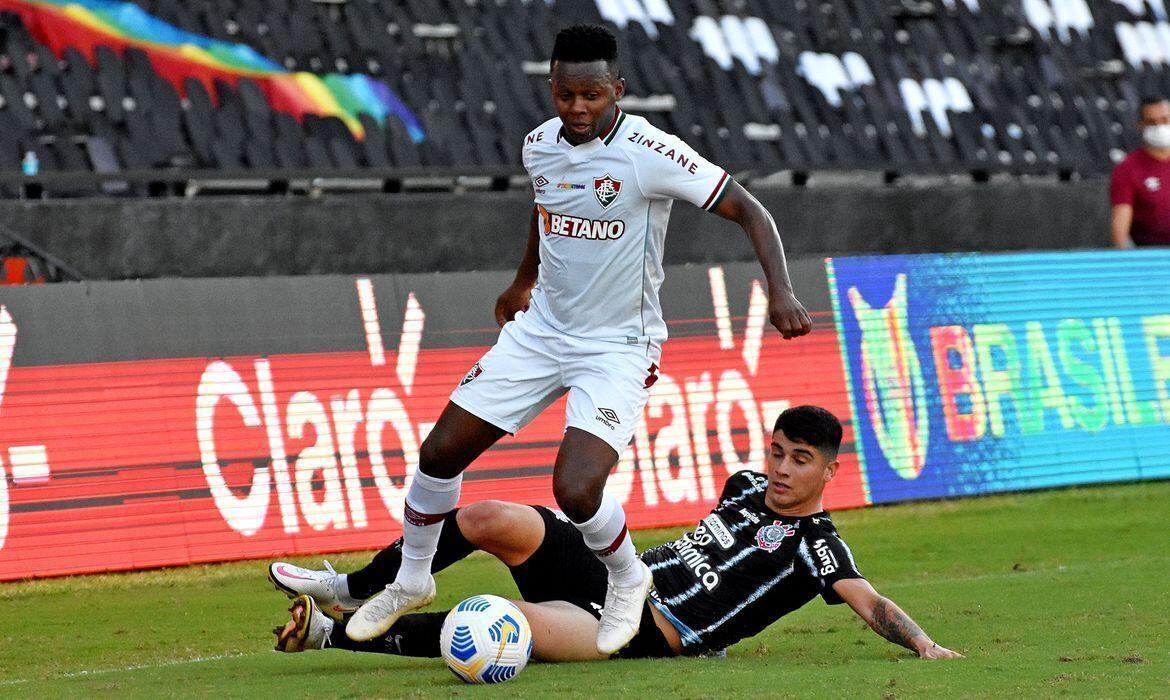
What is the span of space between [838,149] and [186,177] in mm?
6578

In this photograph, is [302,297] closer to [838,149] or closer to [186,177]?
[186,177]

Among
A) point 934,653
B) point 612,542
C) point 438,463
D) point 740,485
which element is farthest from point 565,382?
point 934,653

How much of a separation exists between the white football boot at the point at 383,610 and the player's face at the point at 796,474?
1.36 metres

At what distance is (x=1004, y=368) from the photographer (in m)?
12.4

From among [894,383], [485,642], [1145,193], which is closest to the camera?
[485,642]

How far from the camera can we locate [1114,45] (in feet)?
62.8

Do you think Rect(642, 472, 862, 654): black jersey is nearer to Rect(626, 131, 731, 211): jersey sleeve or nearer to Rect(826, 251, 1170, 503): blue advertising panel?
Rect(626, 131, 731, 211): jersey sleeve

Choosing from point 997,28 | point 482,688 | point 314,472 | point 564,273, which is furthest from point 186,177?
point 997,28

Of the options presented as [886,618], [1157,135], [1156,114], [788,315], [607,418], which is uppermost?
[1156,114]

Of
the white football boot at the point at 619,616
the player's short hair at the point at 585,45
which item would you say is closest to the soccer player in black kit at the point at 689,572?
the white football boot at the point at 619,616

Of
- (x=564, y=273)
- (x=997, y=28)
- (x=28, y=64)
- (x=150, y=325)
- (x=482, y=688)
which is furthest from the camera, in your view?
(x=997, y=28)

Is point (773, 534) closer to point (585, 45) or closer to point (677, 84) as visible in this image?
point (585, 45)

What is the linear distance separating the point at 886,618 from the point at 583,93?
2180 mm

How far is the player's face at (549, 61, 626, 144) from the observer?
5.94m
